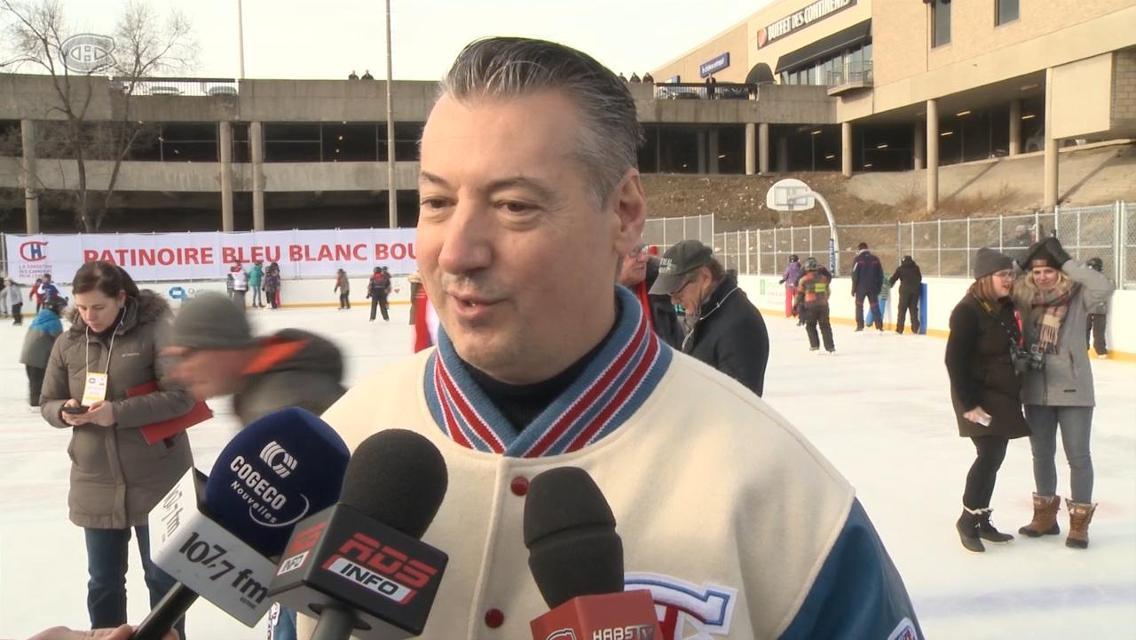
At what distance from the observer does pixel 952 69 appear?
33281mm

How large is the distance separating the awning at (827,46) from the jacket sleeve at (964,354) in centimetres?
3669

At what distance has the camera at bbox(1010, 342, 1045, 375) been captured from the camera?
5051mm

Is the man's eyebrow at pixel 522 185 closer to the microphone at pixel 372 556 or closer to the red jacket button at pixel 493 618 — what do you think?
the microphone at pixel 372 556

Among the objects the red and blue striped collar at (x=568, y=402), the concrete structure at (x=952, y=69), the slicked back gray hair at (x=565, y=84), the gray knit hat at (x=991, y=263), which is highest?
the concrete structure at (x=952, y=69)

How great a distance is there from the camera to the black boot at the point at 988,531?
5.09m

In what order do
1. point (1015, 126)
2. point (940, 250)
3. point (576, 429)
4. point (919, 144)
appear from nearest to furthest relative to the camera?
1. point (576, 429)
2. point (940, 250)
3. point (1015, 126)
4. point (919, 144)

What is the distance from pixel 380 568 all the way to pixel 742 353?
3560mm

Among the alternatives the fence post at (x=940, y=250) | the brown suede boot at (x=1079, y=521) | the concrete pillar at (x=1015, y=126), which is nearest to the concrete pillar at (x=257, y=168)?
the fence post at (x=940, y=250)

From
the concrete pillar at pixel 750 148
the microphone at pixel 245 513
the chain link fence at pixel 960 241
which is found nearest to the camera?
the microphone at pixel 245 513

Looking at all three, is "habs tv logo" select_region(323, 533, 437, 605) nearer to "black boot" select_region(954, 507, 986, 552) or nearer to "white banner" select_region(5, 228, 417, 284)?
"black boot" select_region(954, 507, 986, 552)

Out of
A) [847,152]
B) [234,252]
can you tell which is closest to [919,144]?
[847,152]

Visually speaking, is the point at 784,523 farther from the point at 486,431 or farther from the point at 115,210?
the point at 115,210

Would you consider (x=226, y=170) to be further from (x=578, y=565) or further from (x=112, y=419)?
(x=578, y=565)

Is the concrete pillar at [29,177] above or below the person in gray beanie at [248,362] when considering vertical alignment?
above
